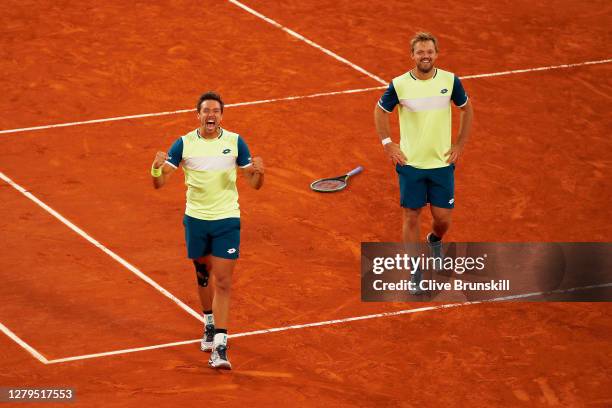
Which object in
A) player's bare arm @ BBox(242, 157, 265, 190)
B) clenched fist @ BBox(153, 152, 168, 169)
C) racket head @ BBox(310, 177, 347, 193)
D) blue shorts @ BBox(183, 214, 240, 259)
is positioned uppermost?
clenched fist @ BBox(153, 152, 168, 169)

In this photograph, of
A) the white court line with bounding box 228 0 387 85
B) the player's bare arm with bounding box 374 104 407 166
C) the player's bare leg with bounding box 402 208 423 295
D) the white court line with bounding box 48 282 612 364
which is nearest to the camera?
the white court line with bounding box 48 282 612 364

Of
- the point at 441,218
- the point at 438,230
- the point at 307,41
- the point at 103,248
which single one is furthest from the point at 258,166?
the point at 307,41

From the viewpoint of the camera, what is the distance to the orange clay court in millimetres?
11789

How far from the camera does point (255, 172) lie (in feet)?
37.6

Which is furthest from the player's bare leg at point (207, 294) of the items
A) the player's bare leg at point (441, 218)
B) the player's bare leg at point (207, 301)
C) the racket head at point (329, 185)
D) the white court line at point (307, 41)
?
the white court line at point (307, 41)

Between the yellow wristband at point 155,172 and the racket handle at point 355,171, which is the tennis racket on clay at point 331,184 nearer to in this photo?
the racket handle at point 355,171

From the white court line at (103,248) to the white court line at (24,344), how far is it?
1585mm

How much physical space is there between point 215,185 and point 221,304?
1.06 metres

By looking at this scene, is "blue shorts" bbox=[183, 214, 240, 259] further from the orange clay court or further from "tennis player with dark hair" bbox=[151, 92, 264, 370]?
the orange clay court

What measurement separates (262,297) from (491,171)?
4178 mm

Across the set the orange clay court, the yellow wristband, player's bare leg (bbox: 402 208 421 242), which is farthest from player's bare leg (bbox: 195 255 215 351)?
player's bare leg (bbox: 402 208 421 242)

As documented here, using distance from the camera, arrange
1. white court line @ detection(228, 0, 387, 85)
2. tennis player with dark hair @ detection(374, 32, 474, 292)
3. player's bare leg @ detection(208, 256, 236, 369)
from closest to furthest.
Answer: player's bare leg @ detection(208, 256, 236, 369), tennis player with dark hair @ detection(374, 32, 474, 292), white court line @ detection(228, 0, 387, 85)

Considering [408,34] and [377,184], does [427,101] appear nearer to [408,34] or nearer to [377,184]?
[377,184]

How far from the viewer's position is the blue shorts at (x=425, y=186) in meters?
12.8
